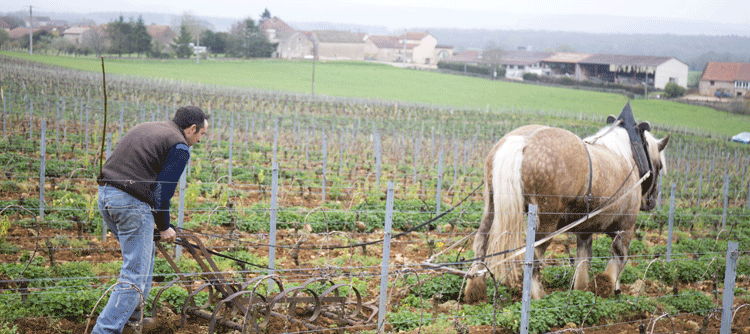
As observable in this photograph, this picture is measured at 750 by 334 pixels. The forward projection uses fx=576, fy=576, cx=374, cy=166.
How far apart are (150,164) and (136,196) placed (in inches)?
9.2

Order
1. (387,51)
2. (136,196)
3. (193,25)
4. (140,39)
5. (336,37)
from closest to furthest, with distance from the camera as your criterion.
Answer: (136,196), (140,39), (193,25), (336,37), (387,51)

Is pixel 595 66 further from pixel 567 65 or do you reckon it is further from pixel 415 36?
pixel 415 36

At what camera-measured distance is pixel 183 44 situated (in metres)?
57.6

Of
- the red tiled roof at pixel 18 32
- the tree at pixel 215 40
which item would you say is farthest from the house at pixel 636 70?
the red tiled roof at pixel 18 32

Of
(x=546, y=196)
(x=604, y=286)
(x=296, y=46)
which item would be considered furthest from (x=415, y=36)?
(x=546, y=196)

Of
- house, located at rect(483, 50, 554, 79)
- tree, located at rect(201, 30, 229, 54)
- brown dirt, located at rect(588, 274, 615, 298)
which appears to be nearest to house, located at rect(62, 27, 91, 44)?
tree, located at rect(201, 30, 229, 54)

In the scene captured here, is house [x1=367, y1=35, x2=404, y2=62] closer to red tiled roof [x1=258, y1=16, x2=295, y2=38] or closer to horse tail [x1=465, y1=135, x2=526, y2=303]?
red tiled roof [x1=258, y1=16, x2=295, y2=38]

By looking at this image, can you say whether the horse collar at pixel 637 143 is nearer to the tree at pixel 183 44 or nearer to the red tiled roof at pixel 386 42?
the tree at pixel 183 44

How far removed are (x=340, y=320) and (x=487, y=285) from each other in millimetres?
2160

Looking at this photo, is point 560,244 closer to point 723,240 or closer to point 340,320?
point 723,240

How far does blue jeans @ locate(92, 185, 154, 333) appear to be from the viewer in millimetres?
3842

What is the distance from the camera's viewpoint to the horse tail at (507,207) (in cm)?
552

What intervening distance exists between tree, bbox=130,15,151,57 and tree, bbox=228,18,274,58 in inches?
513

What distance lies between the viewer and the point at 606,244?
8.28m
